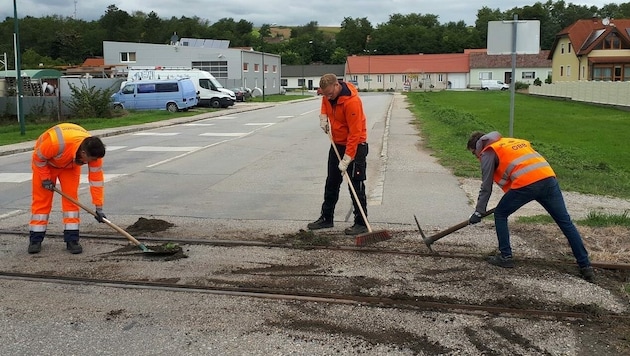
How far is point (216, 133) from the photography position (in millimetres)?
22531

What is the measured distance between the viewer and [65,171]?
6.71 metres

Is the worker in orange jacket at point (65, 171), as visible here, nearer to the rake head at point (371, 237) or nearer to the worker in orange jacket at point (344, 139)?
the worker in orange jacket at point (344, 139)

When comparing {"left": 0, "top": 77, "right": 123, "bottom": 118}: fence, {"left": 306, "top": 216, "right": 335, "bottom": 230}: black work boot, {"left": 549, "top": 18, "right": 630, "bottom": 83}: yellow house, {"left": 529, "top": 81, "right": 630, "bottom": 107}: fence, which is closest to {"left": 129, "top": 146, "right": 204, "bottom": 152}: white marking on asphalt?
{"left": 306, "top": 216, "right": 335, "bottom": 230}: black work boot

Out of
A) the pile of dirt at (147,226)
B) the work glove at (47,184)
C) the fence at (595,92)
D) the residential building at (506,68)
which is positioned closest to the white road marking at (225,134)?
the pile of dirt at (147,226)

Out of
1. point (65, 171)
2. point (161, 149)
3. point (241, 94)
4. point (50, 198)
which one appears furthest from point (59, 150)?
point (241, 94)

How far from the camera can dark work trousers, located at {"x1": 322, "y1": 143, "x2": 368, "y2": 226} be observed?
24.5 feet

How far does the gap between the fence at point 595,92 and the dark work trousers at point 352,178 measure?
114 feet

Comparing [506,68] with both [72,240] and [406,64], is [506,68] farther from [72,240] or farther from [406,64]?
[72,240]

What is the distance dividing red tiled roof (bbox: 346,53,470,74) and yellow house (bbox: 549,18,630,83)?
38.3 m

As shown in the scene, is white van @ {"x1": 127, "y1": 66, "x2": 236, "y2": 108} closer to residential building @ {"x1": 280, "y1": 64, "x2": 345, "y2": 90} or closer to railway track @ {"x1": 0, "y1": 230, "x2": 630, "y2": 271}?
railway track @ {"x1": 0, "y1": 230, "x2": 630, "y2": 271}

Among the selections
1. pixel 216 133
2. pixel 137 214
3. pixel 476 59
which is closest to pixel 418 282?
pixel 137 214

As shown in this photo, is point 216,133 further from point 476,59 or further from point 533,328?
point 476,59

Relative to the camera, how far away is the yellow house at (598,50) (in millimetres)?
61219

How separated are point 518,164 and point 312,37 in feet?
462
